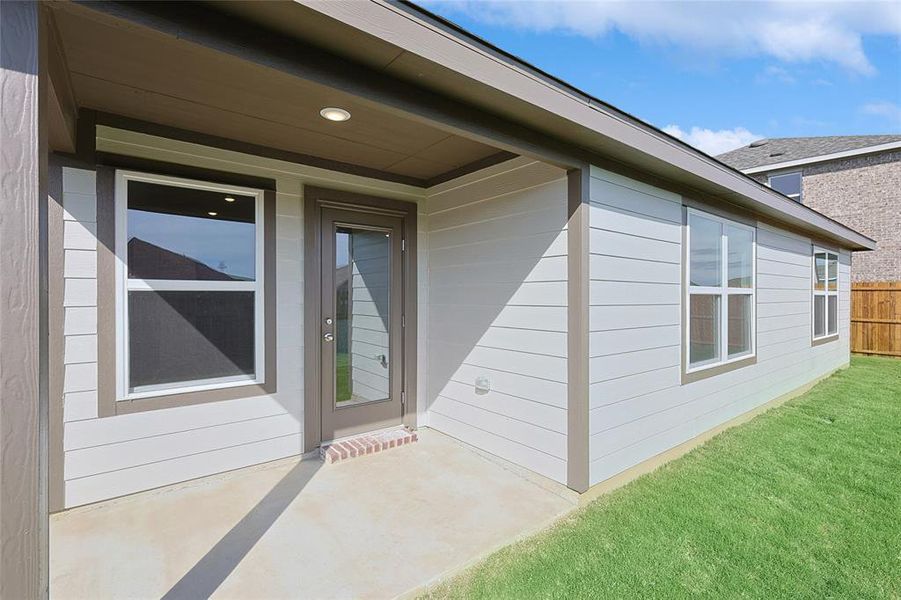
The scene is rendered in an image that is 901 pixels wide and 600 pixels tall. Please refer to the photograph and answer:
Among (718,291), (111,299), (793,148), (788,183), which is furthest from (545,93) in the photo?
(793,148)

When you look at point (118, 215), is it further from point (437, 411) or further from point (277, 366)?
point (437, 411)

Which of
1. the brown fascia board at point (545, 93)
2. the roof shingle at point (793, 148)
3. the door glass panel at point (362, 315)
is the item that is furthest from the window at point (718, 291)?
the roof shingle at point (793, 148)

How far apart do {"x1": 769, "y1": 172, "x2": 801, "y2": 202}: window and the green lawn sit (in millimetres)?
10511

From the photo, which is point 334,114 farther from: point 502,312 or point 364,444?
point 364,444

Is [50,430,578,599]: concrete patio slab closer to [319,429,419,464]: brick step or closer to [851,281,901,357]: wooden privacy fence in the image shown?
[319,429,419,464]: brick step

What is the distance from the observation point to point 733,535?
2.45 meters

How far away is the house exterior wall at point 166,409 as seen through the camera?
8.61ft

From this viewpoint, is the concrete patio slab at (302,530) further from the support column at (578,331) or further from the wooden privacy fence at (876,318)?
the wooden privacy fence at (876,318)

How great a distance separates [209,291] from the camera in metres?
3.10

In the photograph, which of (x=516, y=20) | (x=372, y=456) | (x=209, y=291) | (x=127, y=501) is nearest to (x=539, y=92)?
(x=209, y=291)

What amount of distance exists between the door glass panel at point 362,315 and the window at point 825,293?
21.4 ft

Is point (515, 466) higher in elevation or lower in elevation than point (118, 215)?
lower

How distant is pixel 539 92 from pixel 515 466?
257 centimetres

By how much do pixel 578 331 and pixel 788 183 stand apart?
513 inches
